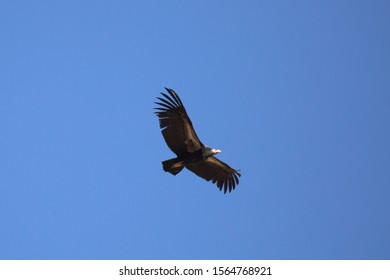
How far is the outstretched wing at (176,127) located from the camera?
23.3 m

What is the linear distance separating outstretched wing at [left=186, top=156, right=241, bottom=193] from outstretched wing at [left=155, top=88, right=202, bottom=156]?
1.71 metres

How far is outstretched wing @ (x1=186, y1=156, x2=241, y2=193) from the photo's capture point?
25531mm

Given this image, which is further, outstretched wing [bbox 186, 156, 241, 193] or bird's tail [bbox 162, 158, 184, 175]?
outstretched wing [bbox 186, 156, 241, 193]

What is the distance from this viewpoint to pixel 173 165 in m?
23.3

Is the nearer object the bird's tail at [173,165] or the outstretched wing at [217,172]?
the bird's tail at [173,165]

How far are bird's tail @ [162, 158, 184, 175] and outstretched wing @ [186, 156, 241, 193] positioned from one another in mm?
1827

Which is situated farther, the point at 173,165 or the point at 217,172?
the point at 217,172

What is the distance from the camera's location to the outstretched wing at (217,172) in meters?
25.5

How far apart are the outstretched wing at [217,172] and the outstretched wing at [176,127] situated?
1.71 meters

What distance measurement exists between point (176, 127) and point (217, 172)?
3236mm

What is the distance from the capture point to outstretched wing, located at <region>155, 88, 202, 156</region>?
23.3 metres
